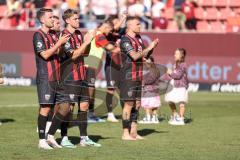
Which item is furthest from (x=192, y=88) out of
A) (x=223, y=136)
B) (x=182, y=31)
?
(x=223, y=136)

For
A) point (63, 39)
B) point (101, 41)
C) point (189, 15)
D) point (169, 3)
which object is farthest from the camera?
point (169, 3)

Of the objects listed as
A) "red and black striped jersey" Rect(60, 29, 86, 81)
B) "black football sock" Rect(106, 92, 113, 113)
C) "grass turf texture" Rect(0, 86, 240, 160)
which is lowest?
"grass turf texture" Rect(0, 86, 240, 160)

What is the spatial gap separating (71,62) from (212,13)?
1790 centimetres

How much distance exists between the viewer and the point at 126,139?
44.8ft

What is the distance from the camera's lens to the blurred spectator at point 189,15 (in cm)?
2872

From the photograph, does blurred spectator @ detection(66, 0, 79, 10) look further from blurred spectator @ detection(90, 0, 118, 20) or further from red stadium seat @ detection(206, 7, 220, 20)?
red stadium seat @ detection(206, 7, 220, 20)

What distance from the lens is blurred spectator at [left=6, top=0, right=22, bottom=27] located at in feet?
105

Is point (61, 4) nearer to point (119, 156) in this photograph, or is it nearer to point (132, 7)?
point (132, 7)

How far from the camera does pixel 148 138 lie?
46.2ft

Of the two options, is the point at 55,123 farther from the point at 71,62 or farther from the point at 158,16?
the point at 158,16

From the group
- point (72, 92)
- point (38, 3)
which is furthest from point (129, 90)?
point (38, 3)

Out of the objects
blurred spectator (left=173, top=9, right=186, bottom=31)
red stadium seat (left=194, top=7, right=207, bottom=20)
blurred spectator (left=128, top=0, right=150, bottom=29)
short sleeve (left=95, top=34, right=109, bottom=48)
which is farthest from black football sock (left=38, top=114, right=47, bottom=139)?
red stadium seat (left=194, top=7, right=207, bottom=20)

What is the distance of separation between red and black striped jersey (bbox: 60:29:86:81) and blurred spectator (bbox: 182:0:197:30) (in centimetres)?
1646

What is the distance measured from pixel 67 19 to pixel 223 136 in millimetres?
3923
